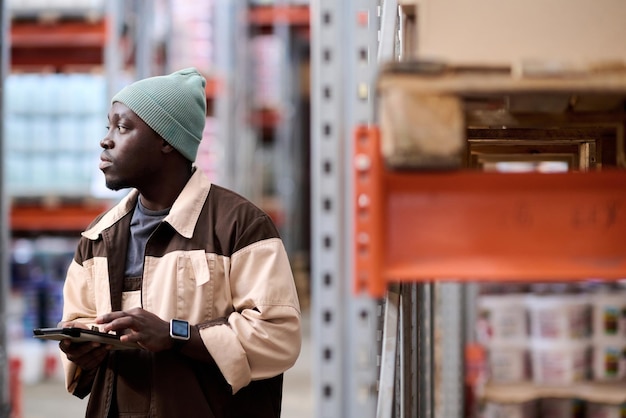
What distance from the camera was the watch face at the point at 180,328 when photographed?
8.23 ft

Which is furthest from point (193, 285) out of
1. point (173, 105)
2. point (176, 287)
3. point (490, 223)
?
point (490, 223)

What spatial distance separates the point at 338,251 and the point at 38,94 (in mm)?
8113

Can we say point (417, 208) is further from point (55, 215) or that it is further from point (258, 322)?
point (55, 215)

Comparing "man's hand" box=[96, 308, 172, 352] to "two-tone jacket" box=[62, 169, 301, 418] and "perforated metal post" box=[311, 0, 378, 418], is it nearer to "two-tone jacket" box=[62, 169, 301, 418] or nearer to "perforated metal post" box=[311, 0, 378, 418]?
"two-tone jacket" box=[62, 169, 301, 418]

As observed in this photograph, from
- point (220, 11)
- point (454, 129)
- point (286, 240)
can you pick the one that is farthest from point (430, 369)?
point (286, 240)

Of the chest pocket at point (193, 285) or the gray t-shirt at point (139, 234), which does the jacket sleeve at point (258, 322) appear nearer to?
the chest pocket at point (193, 285)

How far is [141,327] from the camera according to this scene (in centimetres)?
248

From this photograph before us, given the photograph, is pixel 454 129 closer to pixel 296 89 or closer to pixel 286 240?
pixel 286 240

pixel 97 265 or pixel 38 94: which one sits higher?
pixel 38 94

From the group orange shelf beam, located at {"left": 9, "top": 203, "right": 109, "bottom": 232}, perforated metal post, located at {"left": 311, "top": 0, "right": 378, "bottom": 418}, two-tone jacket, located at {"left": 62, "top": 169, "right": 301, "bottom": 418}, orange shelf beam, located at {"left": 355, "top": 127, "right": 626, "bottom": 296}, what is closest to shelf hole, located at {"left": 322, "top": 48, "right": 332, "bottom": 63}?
perforated metal post, located at {"left": 311, "top": 0, "right": 378, "bottom": 418}

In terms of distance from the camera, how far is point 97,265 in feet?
9.04

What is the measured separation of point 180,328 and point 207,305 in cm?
16

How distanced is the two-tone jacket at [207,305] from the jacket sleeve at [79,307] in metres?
0.03

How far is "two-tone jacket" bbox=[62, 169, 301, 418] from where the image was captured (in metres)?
2.60
